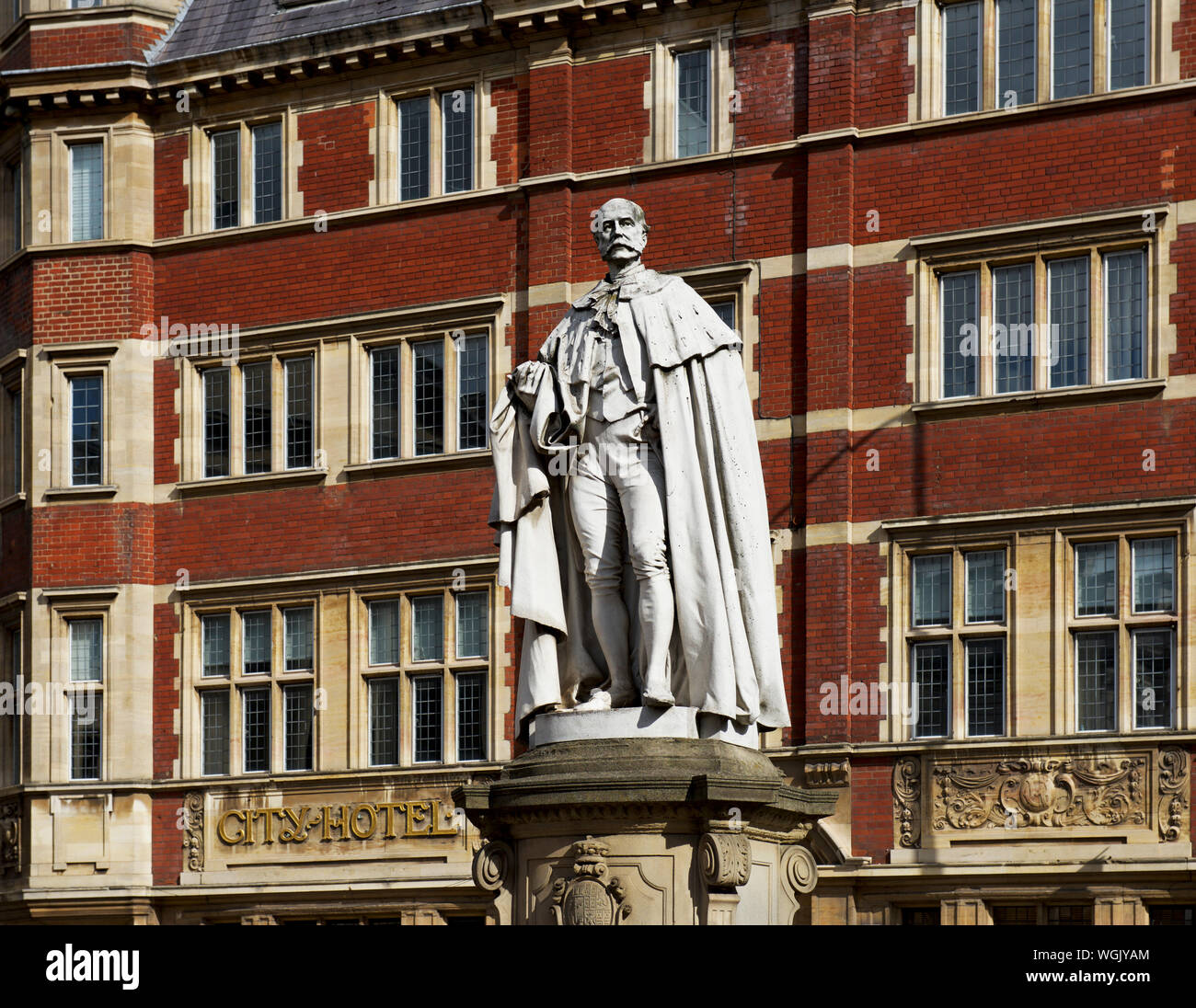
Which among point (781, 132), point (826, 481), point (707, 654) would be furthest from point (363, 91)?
point (707, 654)

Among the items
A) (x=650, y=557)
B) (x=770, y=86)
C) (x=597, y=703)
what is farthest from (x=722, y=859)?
(x=770, y=86)

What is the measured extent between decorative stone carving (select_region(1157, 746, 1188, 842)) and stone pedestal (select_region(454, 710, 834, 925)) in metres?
14.5

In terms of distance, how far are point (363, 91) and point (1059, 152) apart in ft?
31.2

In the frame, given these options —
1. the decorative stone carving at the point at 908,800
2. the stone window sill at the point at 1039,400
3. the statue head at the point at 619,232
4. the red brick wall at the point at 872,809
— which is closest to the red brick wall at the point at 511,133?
the stone window sill at the point at 1039,400

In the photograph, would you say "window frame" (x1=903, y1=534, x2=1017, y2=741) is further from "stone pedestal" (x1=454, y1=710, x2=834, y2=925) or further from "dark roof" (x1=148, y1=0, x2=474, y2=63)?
"stone pedestal" (x1=454, y1=710, x2=834, y2=925)

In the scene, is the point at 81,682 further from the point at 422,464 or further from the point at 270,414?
the point at 422,464

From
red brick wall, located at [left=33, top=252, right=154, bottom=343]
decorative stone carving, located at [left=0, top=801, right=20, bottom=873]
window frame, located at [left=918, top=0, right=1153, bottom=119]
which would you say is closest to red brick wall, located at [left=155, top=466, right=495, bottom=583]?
red brick wall, located at [left=33, top=252, right=154, bottom=343]

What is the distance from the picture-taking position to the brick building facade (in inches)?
1026

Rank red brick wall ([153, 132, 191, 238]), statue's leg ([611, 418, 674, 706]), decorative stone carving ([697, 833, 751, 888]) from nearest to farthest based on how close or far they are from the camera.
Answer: decorative stone carving ([697, 833, 751, 888]) < statue's leg ([611, 418, 674, 706]) < red brick wall ([153, 132, 191, 238])

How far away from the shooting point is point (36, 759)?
31234 millimetres

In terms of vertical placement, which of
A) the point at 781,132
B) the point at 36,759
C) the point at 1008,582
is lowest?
the point at 36,759

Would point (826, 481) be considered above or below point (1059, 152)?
below

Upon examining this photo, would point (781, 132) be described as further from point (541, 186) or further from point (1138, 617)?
point (1138, 617)
